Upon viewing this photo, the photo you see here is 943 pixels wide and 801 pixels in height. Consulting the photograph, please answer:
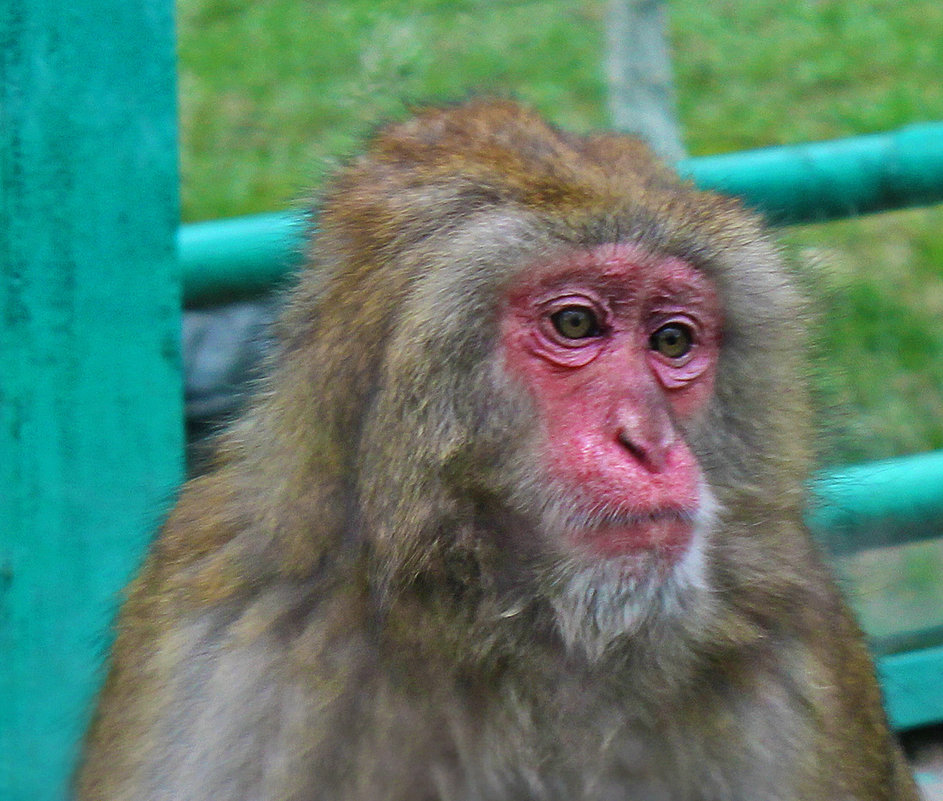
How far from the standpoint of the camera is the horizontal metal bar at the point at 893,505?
333 centimetres

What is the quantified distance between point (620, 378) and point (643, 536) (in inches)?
9.6

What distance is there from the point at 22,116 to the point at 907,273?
12.1 feet

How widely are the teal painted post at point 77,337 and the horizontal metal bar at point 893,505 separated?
1.45m

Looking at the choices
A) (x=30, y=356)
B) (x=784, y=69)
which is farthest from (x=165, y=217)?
(x=784, y=69)

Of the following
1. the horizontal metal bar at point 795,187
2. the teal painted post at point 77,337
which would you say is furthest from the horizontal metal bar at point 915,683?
the teal painted post at point 77,337

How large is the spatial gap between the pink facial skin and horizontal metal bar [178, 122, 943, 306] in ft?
3.26

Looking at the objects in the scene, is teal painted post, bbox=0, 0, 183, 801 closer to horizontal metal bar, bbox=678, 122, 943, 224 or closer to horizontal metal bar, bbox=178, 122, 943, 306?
horizontal metal bar, bbox=178, 122, 943, 306

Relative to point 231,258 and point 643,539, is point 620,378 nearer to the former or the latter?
point 643,539

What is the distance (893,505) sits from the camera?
3424 millimetres

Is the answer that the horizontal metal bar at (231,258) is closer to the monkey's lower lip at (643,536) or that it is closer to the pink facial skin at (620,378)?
the pink facial skin at (620,378)

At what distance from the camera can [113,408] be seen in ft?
10.2

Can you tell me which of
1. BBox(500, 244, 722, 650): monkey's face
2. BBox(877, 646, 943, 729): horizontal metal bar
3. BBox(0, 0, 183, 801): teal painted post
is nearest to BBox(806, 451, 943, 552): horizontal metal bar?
BBox(877, 646, 943, 729): horizontal metal bar

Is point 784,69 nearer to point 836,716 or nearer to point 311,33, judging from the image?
point 311,33

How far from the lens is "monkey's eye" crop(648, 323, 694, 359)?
244 centimetres
